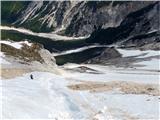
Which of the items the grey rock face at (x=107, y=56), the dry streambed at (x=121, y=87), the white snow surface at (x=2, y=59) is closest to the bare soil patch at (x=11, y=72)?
the white snow surface at (x=2, y=59)

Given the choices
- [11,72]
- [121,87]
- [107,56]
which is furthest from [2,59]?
[107,56]

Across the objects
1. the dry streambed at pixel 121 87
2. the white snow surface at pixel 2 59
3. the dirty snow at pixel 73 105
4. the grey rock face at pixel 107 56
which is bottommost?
the grey rock face at pixel 107 56

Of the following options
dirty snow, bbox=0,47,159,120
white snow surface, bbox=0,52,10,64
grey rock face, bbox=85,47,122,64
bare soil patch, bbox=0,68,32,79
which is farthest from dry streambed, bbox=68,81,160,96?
grey rock face, bbox=85,47,122,64

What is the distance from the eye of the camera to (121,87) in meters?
59.9

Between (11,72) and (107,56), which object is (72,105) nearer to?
(11,72)

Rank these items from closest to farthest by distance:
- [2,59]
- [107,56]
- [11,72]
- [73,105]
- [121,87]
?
[73,105] → [121,87] → [11,72] → [2,59] → [107,56]

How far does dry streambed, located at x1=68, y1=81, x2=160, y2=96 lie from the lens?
184 feet

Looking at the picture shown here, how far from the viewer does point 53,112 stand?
37844mm

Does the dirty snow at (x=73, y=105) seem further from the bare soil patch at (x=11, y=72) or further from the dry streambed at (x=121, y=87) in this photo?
the bare soil patch at (x=11, y=72)

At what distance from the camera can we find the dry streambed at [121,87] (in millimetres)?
56156

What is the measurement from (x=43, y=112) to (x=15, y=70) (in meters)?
27.5

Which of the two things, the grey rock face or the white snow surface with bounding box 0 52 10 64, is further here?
the grey rock face

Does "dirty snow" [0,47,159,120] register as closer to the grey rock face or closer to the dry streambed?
the dry streambed

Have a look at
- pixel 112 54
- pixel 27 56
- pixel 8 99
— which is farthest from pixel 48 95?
pixel 112 54
